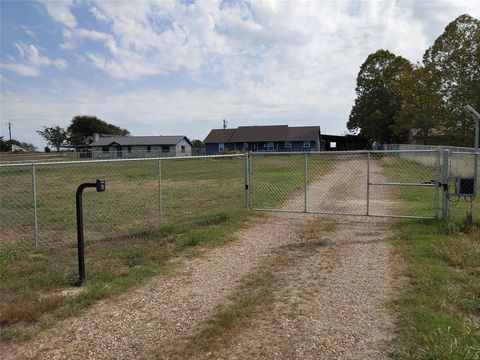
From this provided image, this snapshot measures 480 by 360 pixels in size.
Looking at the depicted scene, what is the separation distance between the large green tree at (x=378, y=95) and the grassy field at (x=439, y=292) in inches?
1722

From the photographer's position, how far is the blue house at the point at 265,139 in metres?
63.9

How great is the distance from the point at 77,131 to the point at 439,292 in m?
106

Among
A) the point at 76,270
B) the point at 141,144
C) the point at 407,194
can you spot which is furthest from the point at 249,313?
the point at 141,144

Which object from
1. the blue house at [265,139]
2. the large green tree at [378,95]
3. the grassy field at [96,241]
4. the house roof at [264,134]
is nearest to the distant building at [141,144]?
the blue house at [265,139]

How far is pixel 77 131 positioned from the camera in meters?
101

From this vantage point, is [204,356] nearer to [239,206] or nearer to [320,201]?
[239,206]

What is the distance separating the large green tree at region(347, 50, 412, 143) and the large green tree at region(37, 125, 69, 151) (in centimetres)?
6471

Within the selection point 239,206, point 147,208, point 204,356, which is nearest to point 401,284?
point 204,356

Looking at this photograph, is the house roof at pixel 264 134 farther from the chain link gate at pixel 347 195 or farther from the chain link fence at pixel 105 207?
the chain link fence at pixel 105 207

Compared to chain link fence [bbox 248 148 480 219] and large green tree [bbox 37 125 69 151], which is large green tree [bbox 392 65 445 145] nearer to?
chain link fence [bbox 248 148 480 219]

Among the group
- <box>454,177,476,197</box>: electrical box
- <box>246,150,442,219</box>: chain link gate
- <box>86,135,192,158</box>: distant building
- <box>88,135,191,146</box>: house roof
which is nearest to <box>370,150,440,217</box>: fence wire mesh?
<box>246,150,442,219</box>: chain link gate

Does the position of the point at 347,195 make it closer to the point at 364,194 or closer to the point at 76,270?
the point at 364,194

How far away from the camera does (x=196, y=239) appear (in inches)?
285

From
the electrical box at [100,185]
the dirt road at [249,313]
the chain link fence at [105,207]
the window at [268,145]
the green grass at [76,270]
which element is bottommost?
the dirt road at [249,313]
